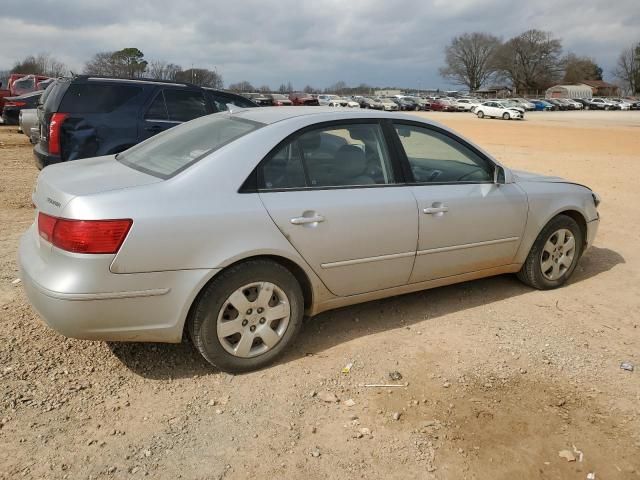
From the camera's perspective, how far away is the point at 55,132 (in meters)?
6.79

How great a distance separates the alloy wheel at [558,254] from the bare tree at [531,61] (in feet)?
370

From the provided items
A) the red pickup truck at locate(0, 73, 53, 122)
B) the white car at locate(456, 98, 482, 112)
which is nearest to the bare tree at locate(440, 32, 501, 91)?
the white car at locate(456, 98, 482, 112)

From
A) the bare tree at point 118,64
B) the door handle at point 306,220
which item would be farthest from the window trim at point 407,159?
the bare tree at point 118,64

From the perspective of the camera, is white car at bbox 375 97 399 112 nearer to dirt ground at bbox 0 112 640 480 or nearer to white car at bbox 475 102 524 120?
white car at bbox 475 102 524 120

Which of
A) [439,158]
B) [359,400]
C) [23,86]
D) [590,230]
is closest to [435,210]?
[439,158]

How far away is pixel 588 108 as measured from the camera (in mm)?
77250

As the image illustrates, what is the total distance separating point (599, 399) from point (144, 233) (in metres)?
2.79

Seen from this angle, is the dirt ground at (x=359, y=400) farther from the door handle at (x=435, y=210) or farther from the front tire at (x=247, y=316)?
the door handle at (x=435, y=210)

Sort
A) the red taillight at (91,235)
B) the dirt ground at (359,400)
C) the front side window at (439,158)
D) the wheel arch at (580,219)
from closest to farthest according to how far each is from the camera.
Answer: the dirt ground at (359,400), the red taillight at (91,235), the front side window at (439,158), the wheel arch at (580,219)

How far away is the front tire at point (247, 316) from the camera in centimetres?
319

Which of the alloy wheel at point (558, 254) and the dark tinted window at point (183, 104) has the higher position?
the dark tinted window at point (183, 104)

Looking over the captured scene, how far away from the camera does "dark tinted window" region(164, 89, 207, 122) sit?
776 cm

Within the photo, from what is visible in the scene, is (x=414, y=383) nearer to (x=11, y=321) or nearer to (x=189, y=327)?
(x=189, y=327)

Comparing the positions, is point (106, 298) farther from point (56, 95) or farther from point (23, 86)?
point (23, 86)
